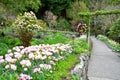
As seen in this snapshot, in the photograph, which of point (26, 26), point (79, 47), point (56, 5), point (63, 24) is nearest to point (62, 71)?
point (79, 47)

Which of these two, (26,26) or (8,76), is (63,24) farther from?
(8,76)

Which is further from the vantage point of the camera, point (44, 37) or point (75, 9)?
point (75, 9)

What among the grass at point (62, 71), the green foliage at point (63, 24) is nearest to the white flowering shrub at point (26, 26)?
the grass at point (62, 71)

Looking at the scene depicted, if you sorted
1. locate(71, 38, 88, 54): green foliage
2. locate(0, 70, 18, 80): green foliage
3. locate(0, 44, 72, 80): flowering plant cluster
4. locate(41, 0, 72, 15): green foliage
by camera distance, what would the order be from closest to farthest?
locate(0, 70, 18, 80): green foliage → locate(0, 44, 72, 80): flowering plant cluster → locate(71, 38, 88, 54): green foliage → locate(41, 0, 72, 15): green foliage

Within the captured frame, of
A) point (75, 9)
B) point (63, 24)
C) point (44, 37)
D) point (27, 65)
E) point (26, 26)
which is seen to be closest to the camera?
point (27, 65)

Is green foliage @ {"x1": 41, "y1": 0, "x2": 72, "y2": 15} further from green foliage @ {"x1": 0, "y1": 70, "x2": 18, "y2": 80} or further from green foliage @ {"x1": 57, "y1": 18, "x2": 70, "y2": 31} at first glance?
green foliage @ {"x1": 0, "y1": 70, "x2": 18, "y2": 80}

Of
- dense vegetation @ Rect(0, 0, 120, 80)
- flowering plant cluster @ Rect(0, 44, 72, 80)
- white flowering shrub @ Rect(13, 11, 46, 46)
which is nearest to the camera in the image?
flowering plant cluster @ Rect(0, 44, 72, 80)

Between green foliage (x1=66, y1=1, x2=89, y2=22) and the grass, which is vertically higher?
the grass

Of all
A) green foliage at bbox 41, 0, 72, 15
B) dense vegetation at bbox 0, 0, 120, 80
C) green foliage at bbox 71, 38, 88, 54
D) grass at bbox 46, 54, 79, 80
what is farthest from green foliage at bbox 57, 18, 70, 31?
grass at bbox 46, 54, 79, 80

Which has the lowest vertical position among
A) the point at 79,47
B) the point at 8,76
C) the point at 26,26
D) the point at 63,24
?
the point at 63,24

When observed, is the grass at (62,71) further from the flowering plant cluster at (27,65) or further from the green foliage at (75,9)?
the green foliage at (75,9)

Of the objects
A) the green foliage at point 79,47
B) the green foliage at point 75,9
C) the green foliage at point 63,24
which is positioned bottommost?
Result: the green foliage at point 63,24

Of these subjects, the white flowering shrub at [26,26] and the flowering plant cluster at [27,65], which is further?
the white flowering shrub at [26,26]

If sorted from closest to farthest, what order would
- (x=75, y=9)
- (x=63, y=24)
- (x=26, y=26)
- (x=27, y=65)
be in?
(x=27, y=65) < (x=26, y=26) < (x=63, y=24) < (x=75, y=9)
